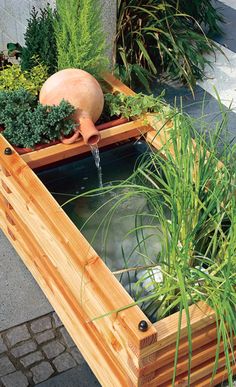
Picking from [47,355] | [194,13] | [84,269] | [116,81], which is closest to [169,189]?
[84,269]

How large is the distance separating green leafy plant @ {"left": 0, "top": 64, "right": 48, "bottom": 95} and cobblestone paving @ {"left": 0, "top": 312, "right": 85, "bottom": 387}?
1420mm

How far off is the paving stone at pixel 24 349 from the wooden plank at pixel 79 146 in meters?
0.90

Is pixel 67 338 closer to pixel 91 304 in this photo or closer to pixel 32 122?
pixel 91 304

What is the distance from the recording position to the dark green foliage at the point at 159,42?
13.9 ft

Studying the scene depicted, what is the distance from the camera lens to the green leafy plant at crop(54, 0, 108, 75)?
3.52 meters

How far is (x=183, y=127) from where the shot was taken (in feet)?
8.36

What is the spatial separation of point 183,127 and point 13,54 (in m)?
2.14

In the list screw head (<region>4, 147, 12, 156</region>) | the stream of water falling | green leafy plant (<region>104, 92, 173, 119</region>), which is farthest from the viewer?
green leafy plant (<region>104, 92, 173, 119</region>)

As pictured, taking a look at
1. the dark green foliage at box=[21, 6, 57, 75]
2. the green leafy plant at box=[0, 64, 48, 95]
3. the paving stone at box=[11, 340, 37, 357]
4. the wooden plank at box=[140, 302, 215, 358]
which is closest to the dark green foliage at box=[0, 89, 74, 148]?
the green leafy plant at box=[0, 64, 48, 95]

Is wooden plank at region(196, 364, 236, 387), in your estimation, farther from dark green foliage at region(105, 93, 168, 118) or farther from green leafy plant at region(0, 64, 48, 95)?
green leafy plant at region(0, 64, 48, 95)

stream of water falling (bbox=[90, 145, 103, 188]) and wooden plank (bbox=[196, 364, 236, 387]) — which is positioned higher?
stream of water falling (bbox=[90, 145, 103, 188])

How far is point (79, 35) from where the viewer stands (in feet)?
11.8

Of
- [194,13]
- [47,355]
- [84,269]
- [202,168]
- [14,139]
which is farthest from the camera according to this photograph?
[194,13]

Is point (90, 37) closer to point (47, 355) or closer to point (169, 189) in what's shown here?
point (169, 189)
